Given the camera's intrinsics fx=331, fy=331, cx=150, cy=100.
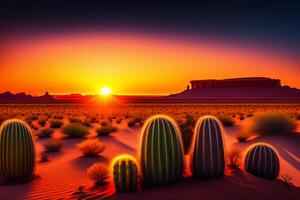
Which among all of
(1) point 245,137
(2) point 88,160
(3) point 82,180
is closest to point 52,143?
(2) point 88,160

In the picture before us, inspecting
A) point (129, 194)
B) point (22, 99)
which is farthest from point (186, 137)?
point (22, 99)

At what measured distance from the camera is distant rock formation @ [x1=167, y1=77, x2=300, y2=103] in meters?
132

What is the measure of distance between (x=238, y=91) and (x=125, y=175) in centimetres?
13931

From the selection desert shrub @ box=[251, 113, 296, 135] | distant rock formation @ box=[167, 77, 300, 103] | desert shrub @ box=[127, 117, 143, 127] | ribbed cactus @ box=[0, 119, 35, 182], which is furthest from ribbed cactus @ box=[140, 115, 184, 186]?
distant rock formation @ box=[167, 77, 300, 103]

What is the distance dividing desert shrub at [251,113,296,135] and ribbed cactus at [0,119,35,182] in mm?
11971

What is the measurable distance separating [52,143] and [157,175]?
27.3 ft

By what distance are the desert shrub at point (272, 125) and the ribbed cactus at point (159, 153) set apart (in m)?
11.0

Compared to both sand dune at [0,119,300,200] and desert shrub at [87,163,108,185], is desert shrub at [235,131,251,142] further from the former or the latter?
desert shrub at [87,163,108,185]

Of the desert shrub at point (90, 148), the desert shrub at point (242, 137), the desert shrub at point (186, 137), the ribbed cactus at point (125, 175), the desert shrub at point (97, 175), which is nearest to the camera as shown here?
the ribbed cactus at point (125, 175)

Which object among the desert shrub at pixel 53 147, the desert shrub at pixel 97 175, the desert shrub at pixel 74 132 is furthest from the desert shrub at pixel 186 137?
the desert shrub at pixel 74 132

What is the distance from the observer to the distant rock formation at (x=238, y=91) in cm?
13193

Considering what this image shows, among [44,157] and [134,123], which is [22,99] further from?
[44,157]

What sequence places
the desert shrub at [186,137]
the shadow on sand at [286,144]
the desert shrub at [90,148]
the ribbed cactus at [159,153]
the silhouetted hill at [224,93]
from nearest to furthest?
1. the ribbed cactus at [159,153]
2. the desert shrub at [186,137]
3. the desert shrub at [90,148]
4. the shadow on sand at [286,144]
5. the silhouetted hill at [224,93]

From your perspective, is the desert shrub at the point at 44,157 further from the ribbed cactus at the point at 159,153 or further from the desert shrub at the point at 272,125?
the desert shrub at the point at 272,125
